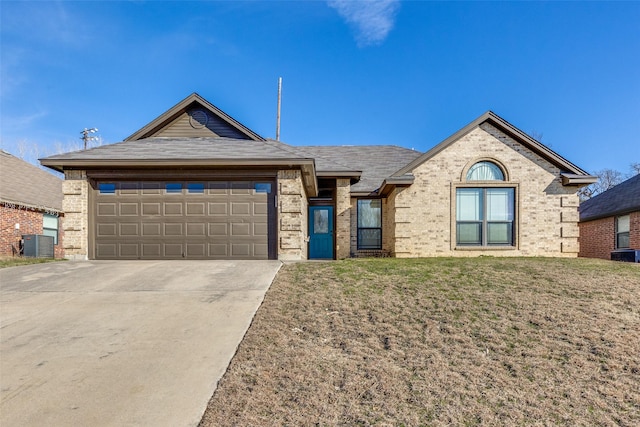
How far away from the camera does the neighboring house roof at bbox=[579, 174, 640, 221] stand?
54.9 ft

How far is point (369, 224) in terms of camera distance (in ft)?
49.3

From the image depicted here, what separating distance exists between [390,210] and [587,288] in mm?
→ 7476

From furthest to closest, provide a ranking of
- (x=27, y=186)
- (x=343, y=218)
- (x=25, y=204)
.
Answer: (x=27, y=186)
(x=25, y=204)
(x=343, y=218)

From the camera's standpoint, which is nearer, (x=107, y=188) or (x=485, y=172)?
(x=107, y=188)

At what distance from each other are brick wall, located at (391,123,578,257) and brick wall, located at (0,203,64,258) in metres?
16.5

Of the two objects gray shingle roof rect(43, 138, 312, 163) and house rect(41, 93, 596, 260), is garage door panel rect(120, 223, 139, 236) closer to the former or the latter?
house rect(41, 93, 596, 260)

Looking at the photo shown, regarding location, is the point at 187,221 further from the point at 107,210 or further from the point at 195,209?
the point at 107,210

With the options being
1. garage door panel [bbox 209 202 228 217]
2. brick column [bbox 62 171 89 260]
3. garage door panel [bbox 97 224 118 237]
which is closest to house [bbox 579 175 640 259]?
garage door panel [bbox 209 202 228 217]

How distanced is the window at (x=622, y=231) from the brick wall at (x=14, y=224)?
26791 millimetres

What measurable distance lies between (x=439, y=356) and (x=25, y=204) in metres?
20.1

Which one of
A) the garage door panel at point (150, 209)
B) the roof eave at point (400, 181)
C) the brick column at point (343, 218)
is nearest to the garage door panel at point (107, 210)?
the garage door panel at point (150, 209)

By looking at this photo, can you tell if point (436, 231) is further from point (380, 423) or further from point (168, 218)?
point (380, 423)

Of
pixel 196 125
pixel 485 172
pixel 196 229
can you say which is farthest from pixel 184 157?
pixel 485 172

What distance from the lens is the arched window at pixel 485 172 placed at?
13.4 meters
